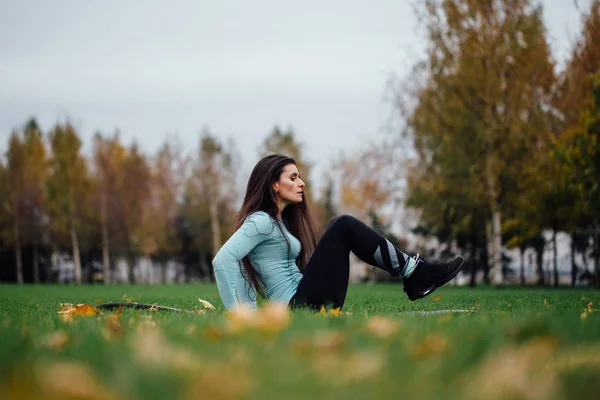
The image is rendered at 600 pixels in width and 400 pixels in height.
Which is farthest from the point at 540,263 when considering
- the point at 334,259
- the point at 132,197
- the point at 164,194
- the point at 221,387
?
the point at 221,387

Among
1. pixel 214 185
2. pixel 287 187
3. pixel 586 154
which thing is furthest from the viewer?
pixel 214 185

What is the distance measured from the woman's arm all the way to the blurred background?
13900 millimetres

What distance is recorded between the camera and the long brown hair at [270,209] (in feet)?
16.0

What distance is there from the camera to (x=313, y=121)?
1494 inches

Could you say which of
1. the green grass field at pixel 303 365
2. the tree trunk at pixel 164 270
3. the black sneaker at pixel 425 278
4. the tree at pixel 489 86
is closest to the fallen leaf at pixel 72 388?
the green grass field at pixel 303 365

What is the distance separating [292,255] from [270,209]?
0.39m

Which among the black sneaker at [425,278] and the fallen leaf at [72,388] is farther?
the black sneaker at [425,278]

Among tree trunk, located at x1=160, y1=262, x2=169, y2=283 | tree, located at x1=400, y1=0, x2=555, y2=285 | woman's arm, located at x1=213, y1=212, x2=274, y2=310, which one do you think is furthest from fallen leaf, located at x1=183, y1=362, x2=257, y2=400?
tree trunk, located at x1=160, y1=262, x2=169, y2=283

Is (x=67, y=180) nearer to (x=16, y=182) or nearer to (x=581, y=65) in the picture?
(x=16, y=182)

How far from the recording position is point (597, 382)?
1.52 meters

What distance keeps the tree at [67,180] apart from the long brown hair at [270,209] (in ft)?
100.0

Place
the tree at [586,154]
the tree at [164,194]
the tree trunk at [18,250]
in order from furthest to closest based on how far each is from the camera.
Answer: the tree at [164,194] → the tree trunk at [18,250] → the tree at [586,154]

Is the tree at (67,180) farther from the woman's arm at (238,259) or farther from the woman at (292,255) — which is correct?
the woman's arm at (238,259)

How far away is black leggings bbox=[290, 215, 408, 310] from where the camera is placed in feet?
14.8
